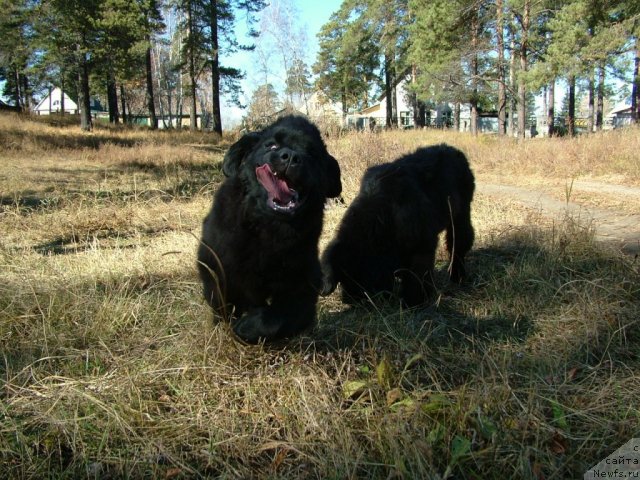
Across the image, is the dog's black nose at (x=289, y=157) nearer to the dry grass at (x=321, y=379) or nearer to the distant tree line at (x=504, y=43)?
the dry grass at (x=321, y=379)

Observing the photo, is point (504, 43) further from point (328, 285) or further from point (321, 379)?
point (321, 379)

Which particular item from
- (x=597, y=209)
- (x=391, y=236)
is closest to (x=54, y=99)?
(x=597, y=209)

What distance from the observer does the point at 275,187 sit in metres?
2.81

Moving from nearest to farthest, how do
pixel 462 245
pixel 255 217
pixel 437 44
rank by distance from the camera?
pixel 255 217 → pixel 462 245 → pixel 437 44

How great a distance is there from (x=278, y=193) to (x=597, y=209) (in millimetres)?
7398

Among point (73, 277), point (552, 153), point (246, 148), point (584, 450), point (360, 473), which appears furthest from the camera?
point (552, 153)

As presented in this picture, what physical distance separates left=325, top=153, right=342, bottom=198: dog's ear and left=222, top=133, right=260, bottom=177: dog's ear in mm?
488

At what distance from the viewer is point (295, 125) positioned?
3.21 m

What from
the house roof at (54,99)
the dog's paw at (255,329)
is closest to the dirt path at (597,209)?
the dog's paw at (255,329)

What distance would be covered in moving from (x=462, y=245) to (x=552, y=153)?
11007 millimetres

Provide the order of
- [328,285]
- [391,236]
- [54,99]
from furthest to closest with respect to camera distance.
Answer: [54,99]
[391,236]
[328,285]

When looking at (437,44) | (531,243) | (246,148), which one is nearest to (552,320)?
(531,243)

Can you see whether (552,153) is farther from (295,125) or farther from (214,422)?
(214,422)

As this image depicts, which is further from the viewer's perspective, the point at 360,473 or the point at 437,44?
the point at 437,44
